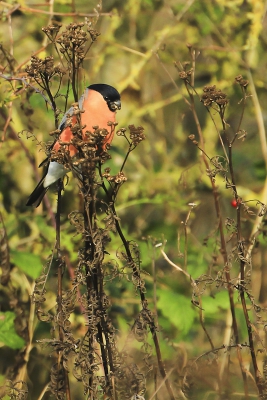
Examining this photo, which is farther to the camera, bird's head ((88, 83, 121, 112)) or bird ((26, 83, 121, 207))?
bird's head ((88, 83, 121, 112))

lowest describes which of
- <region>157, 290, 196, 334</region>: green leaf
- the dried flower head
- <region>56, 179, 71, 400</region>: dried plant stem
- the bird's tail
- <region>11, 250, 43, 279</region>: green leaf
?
<region>56, 179, 71, 400</region>: dried plant stem

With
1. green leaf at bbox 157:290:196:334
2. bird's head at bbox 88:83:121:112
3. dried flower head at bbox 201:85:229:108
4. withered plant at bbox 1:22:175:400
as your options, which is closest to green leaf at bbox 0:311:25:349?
green leaf at bbox 157:290:196:334

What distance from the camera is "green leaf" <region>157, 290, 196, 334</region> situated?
309 cm

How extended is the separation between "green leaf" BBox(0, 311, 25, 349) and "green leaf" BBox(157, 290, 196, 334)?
69cm

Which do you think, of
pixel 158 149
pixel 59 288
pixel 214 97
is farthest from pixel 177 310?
pixel 158 149

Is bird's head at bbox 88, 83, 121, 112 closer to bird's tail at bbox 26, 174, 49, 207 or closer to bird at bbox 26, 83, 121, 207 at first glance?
bird at bbox 26, 83, 121, 207

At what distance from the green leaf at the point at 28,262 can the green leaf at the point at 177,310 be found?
2.02ft

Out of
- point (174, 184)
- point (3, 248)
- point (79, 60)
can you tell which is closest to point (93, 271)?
point (79, 60)

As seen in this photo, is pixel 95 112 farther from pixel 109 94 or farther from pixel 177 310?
pixel 177 310

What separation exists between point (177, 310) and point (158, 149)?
1903mm

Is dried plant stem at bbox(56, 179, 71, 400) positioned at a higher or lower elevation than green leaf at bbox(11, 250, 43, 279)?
lower

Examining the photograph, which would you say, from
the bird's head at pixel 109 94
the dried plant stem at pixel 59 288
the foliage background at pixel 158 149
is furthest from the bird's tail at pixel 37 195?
the dried plant stem at pixel 59 288

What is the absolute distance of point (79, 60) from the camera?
1794 millimetres

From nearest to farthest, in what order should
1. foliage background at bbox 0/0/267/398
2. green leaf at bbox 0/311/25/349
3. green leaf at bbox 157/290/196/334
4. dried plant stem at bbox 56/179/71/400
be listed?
dried plant stem at bbox 56/179/71/400
green leaf at bbox 0/311/25/349
green leaf at bbox 157/290/196/334
foliage background at bbox 0/0/267/398
